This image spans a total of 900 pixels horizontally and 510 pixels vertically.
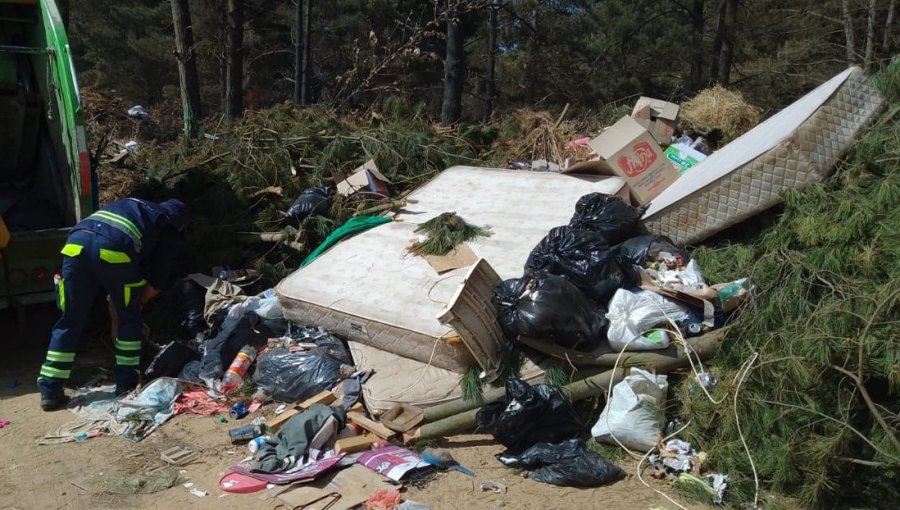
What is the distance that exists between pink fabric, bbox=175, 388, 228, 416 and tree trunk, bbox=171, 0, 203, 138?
5.01 meters

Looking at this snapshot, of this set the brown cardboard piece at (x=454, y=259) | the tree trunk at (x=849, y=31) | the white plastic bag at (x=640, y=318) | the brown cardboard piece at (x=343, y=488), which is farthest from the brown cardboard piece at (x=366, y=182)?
the tree trunk at (x=849, y=31)

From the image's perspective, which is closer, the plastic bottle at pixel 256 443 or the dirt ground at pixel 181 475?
the dirt ground at pixel 181 475

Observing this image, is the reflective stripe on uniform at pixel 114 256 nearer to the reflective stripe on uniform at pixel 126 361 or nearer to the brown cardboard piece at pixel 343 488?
the reflective stripe on uniform at pixel 126 361

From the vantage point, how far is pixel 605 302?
4.44 m

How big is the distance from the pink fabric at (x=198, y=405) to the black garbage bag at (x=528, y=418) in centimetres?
178

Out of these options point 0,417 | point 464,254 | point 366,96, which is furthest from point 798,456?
point 366,96

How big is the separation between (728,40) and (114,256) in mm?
15242

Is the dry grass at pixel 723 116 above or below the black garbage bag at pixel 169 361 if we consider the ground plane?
above

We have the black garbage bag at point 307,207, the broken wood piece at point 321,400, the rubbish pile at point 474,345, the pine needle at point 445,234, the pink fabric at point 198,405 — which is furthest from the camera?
the black garbage bag at point 307,207

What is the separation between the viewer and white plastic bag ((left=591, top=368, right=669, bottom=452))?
3736 mm

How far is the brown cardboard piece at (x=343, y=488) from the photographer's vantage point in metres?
3.44

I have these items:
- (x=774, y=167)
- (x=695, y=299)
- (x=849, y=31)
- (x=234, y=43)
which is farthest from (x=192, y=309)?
(x=849, y=31)

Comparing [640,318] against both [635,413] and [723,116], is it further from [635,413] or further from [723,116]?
[723,116]

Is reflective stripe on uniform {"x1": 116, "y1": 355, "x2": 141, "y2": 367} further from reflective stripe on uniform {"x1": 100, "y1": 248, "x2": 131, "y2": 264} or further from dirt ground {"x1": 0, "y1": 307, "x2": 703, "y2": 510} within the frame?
reflective stripe on uniform {"x1": 100, "y1": 248, "x2": 131, "y2": 264}
